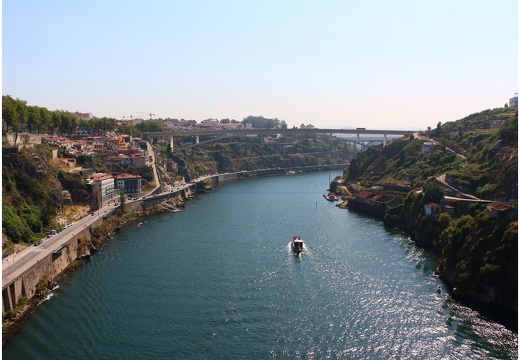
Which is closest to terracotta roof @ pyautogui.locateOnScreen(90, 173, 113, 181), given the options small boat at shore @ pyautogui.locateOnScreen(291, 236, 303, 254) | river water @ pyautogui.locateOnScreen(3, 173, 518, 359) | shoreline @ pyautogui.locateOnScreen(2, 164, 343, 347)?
shoreline @ pyautogui.locateOnScreen(2, 164, 343, 347)

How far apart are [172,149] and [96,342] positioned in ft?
178

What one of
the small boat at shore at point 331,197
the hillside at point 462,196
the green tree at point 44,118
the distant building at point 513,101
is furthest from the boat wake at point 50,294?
the distant building at point 513,101

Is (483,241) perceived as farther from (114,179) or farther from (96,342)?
(114,179)

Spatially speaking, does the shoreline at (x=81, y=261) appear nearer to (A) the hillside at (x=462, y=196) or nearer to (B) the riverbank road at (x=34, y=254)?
(B) the riverbank road at (x=34, y=254)

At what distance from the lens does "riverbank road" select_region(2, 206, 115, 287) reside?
22.0m

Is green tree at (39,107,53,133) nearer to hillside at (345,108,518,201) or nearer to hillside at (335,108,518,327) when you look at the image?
hillside at (335,108,518,327)

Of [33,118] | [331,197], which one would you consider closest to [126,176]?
[33,118]

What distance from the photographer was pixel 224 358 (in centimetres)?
1673

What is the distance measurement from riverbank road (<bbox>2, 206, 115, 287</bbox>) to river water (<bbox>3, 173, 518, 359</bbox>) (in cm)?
174

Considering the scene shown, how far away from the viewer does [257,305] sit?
2095 cm

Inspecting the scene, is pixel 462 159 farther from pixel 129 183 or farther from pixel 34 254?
pixel 34 254

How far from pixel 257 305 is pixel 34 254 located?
11862 millimetres

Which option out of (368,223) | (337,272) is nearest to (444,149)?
(368,223)

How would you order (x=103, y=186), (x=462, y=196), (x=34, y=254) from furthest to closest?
1. (x=103, y=186)
2. (x=462, y=196)
3. (x=34, y=254)
